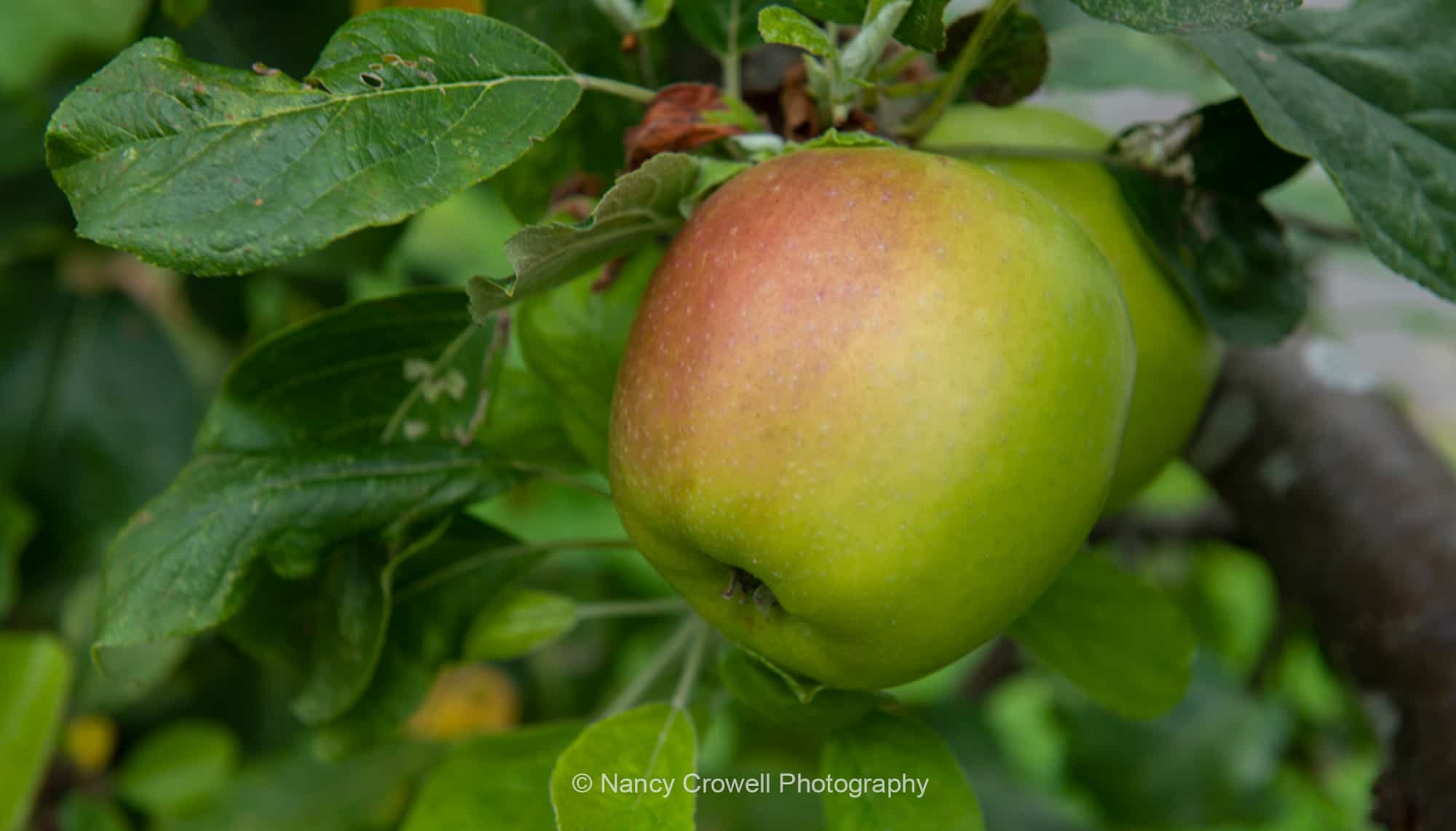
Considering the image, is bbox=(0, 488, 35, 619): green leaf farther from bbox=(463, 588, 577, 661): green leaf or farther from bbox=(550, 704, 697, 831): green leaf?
bbox=(550, 704, 697, 831): green leaf

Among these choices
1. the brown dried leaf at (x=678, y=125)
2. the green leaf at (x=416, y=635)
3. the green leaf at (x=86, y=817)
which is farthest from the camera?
the green leaf at (x=86, y=817)

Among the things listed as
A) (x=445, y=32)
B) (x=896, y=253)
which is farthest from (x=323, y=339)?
(x=896, y=253)

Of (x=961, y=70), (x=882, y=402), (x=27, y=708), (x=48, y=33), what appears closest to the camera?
(x=882, y=402)

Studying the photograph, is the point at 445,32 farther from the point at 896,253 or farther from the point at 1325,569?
the point at 1325,569

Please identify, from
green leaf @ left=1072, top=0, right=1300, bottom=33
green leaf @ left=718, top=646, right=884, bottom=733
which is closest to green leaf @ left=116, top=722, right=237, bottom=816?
green leaf @ left=718, top=646, right=884, bottom=733

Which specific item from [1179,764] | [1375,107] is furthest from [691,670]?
[1179,764]

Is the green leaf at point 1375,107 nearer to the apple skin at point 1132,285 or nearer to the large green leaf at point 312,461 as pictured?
the apple skin at point 1132,285

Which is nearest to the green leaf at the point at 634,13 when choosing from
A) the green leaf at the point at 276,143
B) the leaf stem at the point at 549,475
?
the green leaf at the point at 276,143

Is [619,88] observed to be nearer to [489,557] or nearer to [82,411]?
[489,557]
